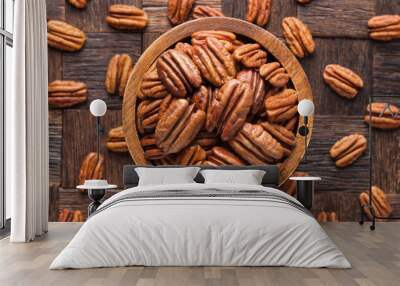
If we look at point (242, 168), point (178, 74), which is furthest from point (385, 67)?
point (178, 74)

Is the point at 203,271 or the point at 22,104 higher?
the point at 22,104

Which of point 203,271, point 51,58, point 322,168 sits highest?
point 51,58

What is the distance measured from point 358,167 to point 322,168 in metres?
0.39

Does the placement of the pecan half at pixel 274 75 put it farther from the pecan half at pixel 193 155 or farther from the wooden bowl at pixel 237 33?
the pecan half at pixel 193 155

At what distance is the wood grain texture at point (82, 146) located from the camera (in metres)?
6.03

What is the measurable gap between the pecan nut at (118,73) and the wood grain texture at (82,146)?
255 mm

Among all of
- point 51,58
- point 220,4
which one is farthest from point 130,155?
point 220,4

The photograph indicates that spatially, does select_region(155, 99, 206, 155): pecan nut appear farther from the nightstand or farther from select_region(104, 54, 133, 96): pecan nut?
the nightstand

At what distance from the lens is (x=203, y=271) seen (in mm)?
3625

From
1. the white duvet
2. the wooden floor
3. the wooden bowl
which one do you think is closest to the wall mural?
the wooden bowl

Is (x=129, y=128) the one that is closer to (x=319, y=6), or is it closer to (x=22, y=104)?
(x=22, y=104)

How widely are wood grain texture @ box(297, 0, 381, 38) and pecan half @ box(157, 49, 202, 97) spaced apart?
1.33 m

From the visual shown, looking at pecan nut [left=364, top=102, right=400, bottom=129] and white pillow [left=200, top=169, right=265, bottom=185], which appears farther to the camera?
pecan nut [left=364, top=102, right=400, bottom=129]

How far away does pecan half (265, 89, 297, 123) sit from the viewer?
19.1 ft
